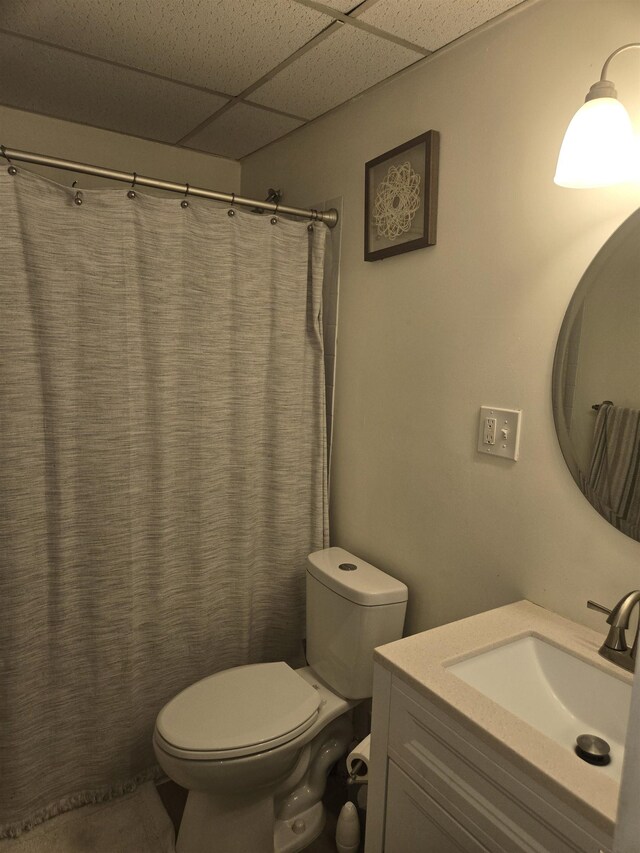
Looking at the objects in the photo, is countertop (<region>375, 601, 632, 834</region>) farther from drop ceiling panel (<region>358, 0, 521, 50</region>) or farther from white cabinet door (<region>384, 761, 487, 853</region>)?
drop ceiling panel (<region>358, 0, 521, 50</region>)

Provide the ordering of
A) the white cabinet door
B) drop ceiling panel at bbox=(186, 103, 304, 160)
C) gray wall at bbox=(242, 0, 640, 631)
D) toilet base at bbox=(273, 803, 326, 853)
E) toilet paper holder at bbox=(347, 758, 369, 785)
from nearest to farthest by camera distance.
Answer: the white cabinet door → gray wall at bbox=(242, 0, 640, 631) → toilet paper holder at bbox=(347, 758, 369, 785) → toilet base at bbox=(273, 803, 326, 853) → drop ceiling panel at bbox=(186, 103, 304, 160)

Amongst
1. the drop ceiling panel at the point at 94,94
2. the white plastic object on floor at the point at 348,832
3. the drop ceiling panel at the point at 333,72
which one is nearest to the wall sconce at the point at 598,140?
the drop ceiling panel at the point at 333,72

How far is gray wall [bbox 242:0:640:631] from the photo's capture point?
120 centimetres

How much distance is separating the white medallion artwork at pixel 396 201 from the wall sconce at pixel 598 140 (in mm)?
573

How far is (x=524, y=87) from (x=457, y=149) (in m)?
0.22

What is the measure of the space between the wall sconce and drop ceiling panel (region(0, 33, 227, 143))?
1.23 metres

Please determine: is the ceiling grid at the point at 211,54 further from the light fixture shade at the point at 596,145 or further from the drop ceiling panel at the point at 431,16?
the light fixture shade at the point at 596,145

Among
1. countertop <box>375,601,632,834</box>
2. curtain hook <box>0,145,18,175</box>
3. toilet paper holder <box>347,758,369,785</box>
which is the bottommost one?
toilet paper holder <box>347,758,369,785</box>

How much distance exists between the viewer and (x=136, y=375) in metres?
1.63

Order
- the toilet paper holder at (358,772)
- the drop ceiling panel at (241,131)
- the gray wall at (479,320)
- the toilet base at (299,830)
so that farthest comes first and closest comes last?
1. the drop ceiling panel at (241,131)
2. the toilet base at (299,830)
3. the toilet paper holder at (358,772)
4. the gray wall at (479,320)

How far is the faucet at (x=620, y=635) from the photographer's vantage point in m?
1.00

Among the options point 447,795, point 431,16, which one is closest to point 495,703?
point 447,795

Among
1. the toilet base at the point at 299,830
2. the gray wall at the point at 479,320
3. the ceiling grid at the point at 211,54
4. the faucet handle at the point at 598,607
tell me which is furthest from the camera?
the toilet base at the point at 299,830

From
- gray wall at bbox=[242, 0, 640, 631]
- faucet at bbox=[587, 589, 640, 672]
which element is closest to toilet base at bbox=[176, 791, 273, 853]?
gray wall at bbox=[242, 0, 640, 631]
